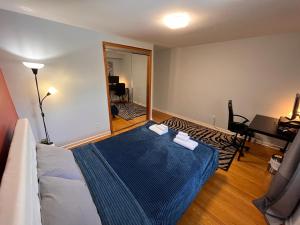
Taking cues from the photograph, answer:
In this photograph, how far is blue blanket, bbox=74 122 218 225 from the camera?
1.12 m

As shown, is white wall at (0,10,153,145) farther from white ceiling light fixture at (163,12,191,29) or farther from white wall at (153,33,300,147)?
white wall at (153,33,300,147)

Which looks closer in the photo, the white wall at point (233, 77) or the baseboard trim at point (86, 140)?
the white wall at point (233, 77)

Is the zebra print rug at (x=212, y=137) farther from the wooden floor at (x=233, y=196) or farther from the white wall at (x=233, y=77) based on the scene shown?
the white wall at (x=233, y=77)

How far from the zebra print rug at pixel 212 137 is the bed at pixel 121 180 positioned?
0.87m

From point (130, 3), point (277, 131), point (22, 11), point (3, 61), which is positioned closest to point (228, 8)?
point (130, 3)

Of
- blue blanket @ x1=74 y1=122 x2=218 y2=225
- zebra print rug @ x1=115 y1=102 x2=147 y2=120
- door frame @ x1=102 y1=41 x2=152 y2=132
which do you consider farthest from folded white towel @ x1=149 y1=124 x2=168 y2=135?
zebra print rug @ x1=115 y1=102 x2=147 y2=120

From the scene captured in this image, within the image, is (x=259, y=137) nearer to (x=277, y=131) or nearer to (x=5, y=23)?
(x=277, y=131)

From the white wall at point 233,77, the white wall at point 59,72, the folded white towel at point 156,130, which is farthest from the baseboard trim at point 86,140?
the white wall at point 233,77

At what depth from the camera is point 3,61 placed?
1.82 m

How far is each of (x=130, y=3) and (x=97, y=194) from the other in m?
1.97

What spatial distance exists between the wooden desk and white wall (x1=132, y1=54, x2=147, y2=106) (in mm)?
3766

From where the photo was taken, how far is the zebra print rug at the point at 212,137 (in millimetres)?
2496

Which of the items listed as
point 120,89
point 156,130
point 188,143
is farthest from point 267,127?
point 120,89

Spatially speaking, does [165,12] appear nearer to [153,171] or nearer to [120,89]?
[153,171]
